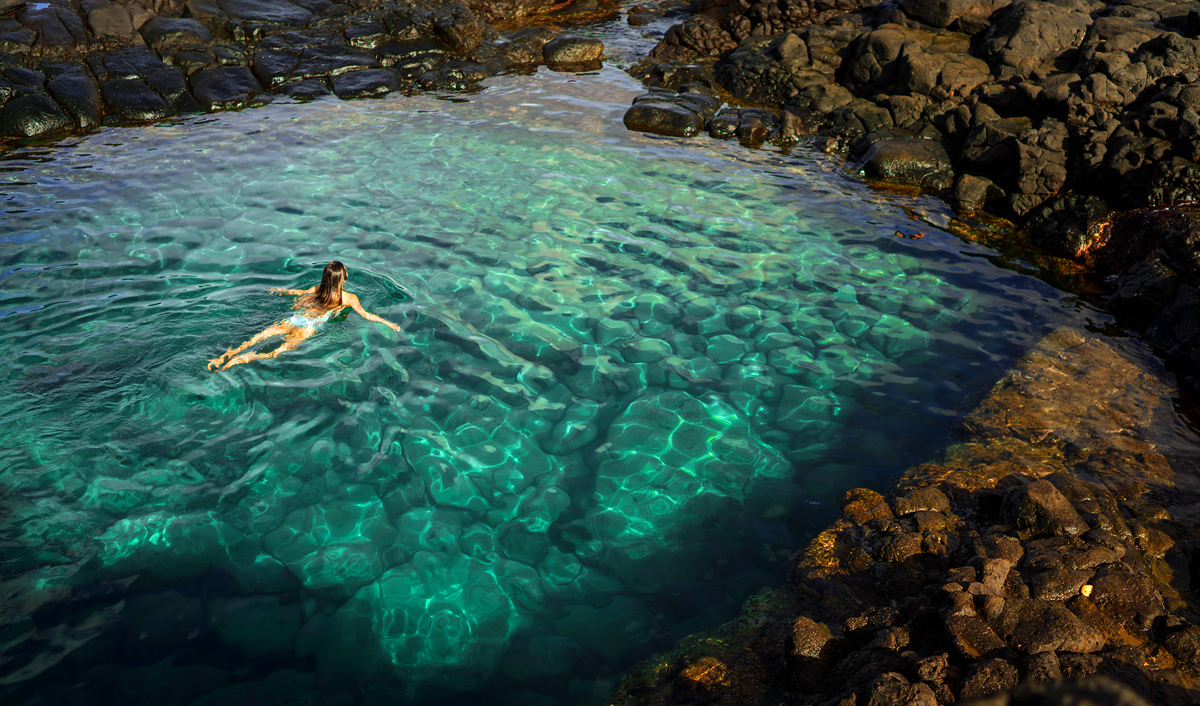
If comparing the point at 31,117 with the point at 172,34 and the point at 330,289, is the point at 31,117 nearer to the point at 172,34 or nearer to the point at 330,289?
the point at 172,34

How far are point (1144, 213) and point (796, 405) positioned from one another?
24.8ft

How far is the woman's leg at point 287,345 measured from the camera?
23.4ft

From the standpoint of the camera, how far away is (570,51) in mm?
19500

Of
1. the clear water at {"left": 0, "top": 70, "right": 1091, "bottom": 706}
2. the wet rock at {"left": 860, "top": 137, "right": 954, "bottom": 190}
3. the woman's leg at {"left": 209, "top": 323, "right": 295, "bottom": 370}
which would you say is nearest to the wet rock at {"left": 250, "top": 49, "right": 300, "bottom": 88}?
the clear water at {"left": 0, "top": 70, "right": 1091, "bottom": 706}

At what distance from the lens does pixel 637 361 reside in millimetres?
7840

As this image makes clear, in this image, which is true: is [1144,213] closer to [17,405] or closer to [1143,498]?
[1143,498]

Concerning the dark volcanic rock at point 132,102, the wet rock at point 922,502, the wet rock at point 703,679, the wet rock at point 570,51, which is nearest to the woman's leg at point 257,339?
the wet rock at point 703,679

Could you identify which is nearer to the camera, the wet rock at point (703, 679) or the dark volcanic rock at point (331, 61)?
the wet rock at point (703, 679)

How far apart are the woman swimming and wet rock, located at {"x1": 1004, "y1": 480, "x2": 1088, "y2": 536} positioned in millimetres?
6624

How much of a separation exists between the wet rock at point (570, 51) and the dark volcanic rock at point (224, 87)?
7930 millimetres

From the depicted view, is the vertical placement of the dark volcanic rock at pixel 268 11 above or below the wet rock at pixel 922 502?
above

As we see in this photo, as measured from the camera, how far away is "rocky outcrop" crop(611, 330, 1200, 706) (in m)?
3.94

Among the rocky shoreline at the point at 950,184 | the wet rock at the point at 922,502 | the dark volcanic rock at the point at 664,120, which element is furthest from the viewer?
the dark volcanic rock at the point at 664,120

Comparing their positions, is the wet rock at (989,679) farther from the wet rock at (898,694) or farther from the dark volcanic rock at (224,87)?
the dark volcanic rock at (224,87)
